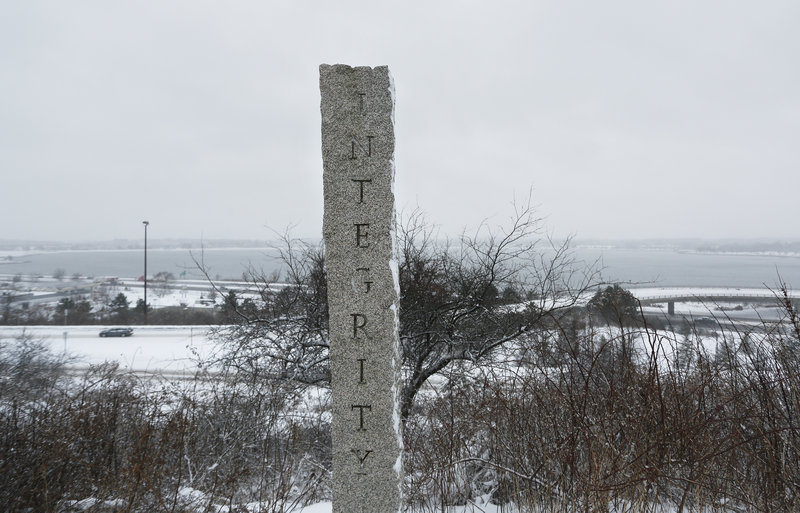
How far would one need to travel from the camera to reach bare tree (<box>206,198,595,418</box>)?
7000mm

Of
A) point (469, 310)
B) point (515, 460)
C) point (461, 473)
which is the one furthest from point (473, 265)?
point (515, 460)

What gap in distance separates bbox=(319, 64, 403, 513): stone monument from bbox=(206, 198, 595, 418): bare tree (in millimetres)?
4123

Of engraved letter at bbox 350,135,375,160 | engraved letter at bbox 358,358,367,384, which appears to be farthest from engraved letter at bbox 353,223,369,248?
engraved letter at bbox 358,358,367,384

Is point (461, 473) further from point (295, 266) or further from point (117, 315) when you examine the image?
point (117, 315)

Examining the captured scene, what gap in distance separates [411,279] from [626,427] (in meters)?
4.84

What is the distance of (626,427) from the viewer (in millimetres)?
2598

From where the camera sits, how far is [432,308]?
707 cm

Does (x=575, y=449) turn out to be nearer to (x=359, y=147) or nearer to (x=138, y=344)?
(x=359, y=147)

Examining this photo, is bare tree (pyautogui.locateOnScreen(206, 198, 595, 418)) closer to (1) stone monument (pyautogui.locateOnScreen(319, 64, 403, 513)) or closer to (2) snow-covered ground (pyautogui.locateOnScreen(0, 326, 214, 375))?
(1) stone monument (pyautogui.locateOnScreen(319, 64, 403, 513))

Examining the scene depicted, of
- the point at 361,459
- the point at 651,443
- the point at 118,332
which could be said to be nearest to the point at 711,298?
the point at 651,443

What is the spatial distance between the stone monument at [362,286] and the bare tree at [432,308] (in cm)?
412

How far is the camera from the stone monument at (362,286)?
2621 mm

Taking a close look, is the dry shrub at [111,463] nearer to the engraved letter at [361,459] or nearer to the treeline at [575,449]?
the treeline at [575,449]

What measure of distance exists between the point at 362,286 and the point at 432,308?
4.52 meters
